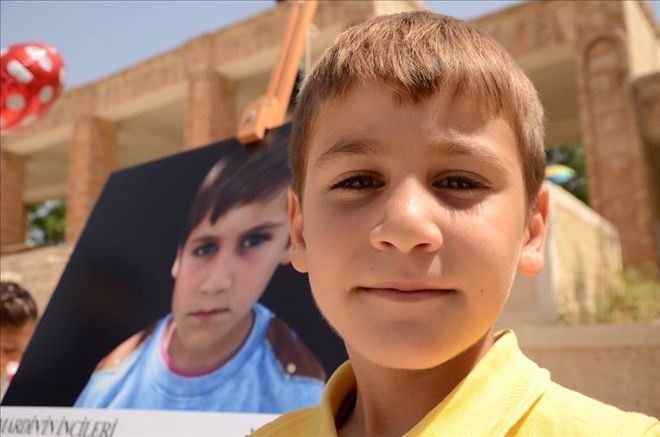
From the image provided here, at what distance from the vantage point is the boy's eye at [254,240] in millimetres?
1869

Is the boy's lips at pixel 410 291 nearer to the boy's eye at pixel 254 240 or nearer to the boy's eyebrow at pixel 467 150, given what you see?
the boy's eyebrow at pixel 467 150

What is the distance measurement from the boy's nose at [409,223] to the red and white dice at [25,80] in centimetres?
308

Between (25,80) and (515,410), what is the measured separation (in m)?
3.24

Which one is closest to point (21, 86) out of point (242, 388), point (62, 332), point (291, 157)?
point (62, 332)

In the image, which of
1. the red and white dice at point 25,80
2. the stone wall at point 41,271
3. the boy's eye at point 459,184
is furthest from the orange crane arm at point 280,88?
the stone wall at point 41,271

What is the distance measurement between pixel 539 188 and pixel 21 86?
10.2 feet

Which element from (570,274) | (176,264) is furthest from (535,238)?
(570,274)

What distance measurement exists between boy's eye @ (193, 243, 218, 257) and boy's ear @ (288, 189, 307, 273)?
946 mm

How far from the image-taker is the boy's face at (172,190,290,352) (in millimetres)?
1825

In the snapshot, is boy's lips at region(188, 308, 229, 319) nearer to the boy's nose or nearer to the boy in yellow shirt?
the boy in yellow shirt

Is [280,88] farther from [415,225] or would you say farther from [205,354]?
[415,225]

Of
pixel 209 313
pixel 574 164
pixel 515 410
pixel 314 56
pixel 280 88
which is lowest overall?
pixel 515 410

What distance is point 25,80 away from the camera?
3.26 metres

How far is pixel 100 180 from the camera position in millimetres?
10195
